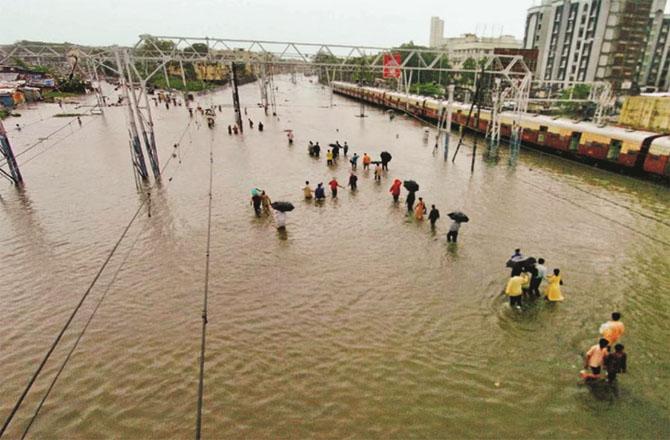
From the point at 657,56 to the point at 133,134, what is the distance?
315 ft

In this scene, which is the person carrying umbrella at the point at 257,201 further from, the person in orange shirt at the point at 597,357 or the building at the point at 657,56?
the building at the point at 657,56

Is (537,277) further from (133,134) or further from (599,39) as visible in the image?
(599,39)

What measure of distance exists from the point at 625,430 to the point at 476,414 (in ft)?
8.80

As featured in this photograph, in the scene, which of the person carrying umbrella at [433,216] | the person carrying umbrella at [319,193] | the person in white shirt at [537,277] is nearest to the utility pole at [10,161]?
the person carrying umbrella at [319,193]

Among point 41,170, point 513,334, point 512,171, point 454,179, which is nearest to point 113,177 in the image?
point 41,170

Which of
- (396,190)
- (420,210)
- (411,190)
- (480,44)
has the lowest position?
(420,210)

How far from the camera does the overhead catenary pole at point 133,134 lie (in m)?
19.8

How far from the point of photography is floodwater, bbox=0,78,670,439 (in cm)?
791

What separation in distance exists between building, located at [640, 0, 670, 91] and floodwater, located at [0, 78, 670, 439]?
74.1m

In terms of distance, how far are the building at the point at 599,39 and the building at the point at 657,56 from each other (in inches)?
130

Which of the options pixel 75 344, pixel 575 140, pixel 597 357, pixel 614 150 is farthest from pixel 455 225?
pixel 575 140

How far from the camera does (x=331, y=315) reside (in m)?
10.9

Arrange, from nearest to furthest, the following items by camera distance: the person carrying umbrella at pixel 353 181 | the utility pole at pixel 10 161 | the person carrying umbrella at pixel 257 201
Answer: the person carrying umbrella at pixel 257 201 < the utility pole at pixel 10 161 < the person carrying umbrella at pixel 353 181

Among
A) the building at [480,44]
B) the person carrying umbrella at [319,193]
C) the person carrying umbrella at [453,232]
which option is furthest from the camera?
the building at [480,44]
